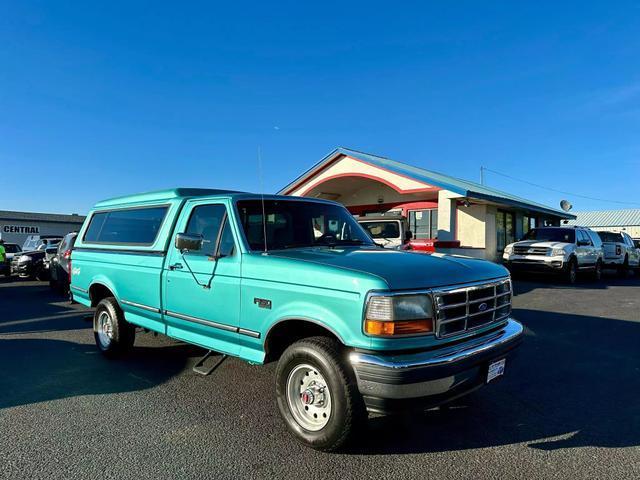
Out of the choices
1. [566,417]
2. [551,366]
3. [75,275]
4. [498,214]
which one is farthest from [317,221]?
[498,214]

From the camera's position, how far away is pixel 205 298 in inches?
159

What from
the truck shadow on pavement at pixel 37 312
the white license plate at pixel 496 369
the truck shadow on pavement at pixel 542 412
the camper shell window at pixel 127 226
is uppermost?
the camper shell window at pixel 127 226

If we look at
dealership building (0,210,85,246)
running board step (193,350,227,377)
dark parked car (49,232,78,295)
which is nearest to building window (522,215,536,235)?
dark parked car (49,232,78,295)

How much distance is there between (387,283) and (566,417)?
235 cm

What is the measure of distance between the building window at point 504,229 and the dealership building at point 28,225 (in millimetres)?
35053

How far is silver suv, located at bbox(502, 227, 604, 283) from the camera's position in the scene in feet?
45.3

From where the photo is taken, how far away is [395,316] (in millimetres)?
2852

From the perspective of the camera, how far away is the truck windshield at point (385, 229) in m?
12.0

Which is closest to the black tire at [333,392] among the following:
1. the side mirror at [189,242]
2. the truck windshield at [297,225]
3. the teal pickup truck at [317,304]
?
the teal pickup truck at [317,304]

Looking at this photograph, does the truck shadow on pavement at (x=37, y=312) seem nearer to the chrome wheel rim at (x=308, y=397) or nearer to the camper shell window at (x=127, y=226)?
the camper shell window at (x=127, y=226)

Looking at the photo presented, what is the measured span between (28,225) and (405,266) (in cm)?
4041

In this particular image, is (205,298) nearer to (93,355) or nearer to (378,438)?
(378,438)

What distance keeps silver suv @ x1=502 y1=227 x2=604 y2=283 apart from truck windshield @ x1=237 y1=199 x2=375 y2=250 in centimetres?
1139

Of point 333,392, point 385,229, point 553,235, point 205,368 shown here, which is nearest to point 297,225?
point 205,368
